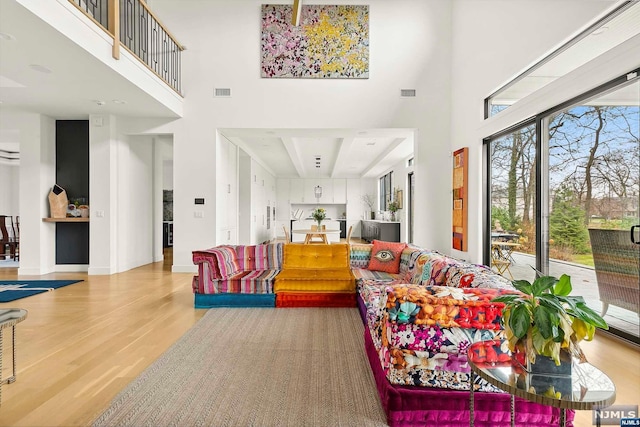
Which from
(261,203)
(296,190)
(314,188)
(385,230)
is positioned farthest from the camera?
(296,190)

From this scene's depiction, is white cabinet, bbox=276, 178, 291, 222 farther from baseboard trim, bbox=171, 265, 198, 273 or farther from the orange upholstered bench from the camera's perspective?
the orange upholstered bench

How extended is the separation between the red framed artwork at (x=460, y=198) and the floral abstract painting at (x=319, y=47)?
2194 millimetres

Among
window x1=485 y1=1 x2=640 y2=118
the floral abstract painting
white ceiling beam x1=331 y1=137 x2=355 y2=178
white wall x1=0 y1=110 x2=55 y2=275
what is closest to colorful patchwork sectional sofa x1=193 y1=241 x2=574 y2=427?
window x1=485 y1=1 x2=640 y2=118

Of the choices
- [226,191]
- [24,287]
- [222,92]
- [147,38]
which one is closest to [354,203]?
[226,191]

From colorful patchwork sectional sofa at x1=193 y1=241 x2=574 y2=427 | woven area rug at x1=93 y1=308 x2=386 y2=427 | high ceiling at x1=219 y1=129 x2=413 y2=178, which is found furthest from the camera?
high ceiling at x1=219 y1=129 x2=413 y2=178

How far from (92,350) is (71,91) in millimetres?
3881

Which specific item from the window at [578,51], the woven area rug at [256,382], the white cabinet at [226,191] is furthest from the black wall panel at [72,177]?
the window at [578,51]

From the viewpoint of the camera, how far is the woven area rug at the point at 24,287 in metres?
4.46

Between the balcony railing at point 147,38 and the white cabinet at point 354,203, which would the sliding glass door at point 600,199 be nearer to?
the balcony railing at point 147,38

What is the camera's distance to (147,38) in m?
5.64

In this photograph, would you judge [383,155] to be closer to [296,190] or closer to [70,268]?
[296,190]

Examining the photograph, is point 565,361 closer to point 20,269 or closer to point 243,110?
point 243,110

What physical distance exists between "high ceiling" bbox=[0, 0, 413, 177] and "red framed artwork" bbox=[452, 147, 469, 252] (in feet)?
3.63

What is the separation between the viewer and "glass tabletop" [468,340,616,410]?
1.13 metres
